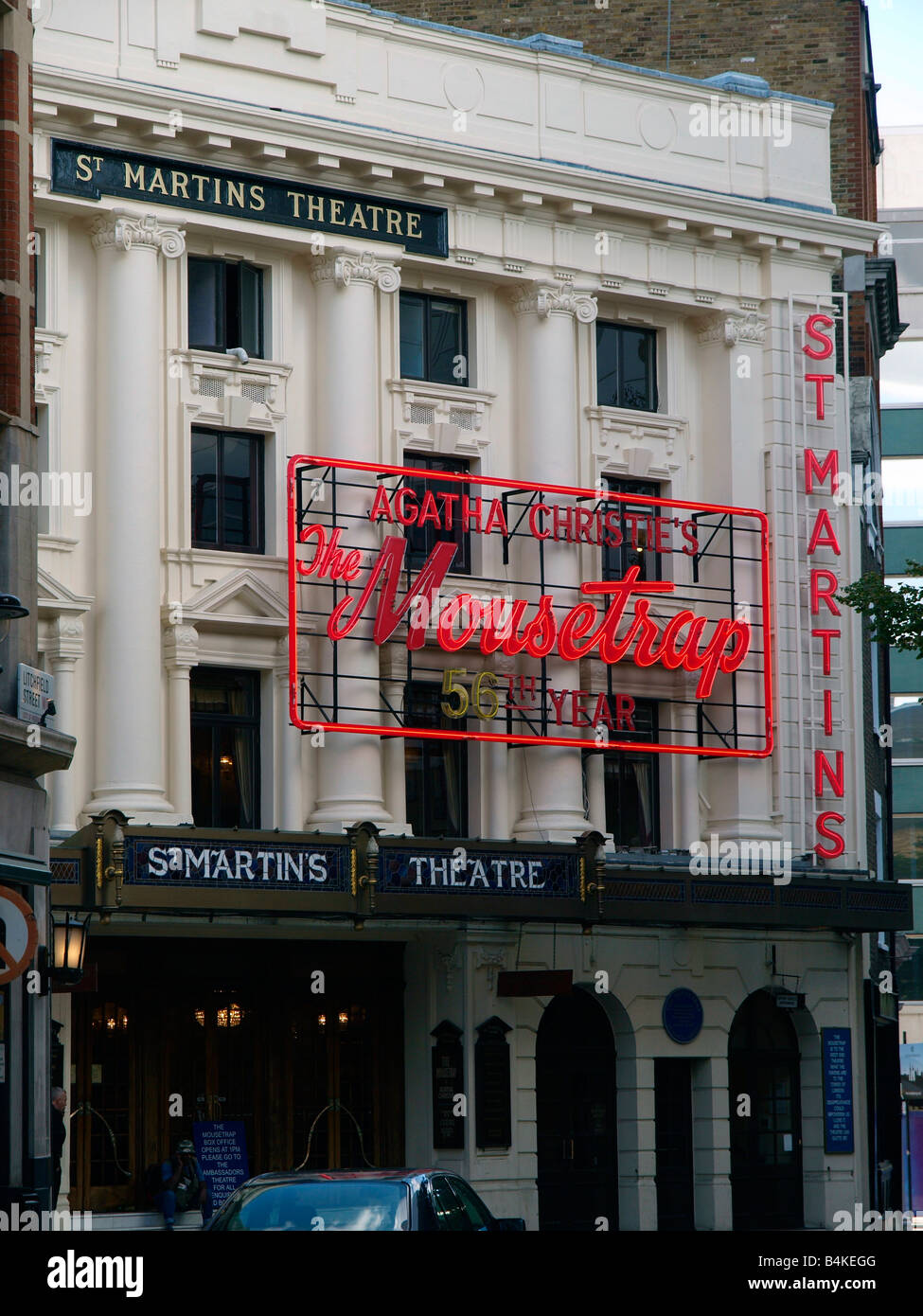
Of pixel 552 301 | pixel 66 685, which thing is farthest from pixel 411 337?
pixel 66 685

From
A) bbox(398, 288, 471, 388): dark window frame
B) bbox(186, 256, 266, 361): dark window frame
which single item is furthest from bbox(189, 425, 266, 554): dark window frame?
bbox(398, 288, 471, 388): dark window frame

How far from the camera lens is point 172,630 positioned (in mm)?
30875

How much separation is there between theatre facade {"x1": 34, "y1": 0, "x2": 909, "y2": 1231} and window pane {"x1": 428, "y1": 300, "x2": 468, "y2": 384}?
56 millimetres

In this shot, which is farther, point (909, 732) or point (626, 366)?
point (909, 732)

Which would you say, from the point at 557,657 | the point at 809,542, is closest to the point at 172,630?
the point at 557,657

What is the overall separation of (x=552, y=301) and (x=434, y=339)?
199 centimetres

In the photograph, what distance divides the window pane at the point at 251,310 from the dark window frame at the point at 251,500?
4.41 feet

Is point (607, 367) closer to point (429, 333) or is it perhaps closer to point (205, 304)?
point (429, 333)

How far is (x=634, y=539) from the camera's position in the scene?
34.6m

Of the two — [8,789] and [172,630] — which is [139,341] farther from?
[8,789]

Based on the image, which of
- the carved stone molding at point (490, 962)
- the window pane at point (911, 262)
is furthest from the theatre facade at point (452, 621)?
the window pane at point (911, 262)

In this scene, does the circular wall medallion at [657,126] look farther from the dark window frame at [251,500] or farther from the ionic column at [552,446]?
the dark window frame at [251,500]

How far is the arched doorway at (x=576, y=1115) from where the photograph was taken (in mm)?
33250

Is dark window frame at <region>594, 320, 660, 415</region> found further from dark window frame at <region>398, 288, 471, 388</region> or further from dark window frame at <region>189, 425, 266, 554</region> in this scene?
dark window frame at <region>189, 425, 266, 554</region>
